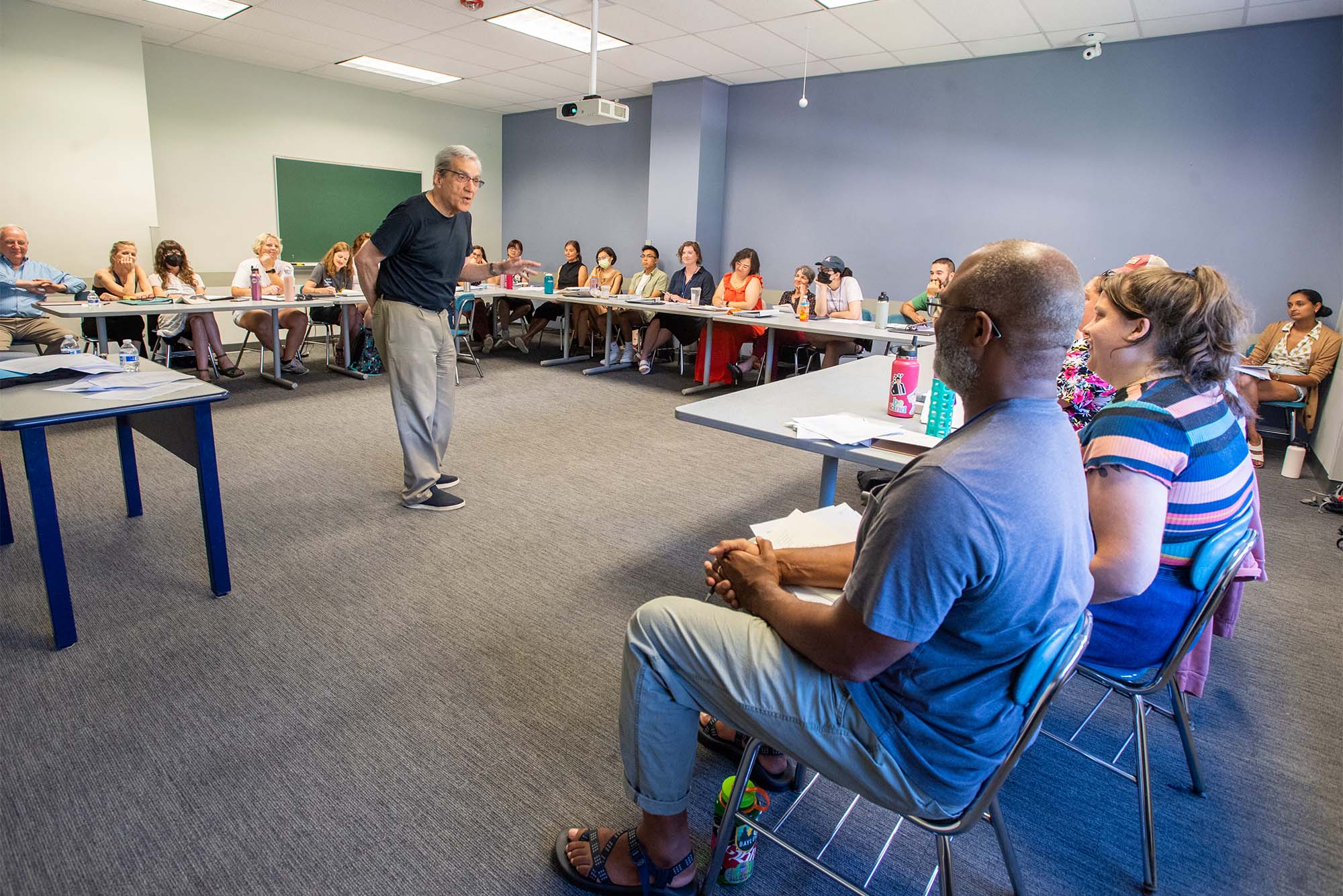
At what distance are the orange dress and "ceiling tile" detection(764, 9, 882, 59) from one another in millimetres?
1887

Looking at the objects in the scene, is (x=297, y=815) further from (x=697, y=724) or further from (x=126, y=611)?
(x=126, y=611)

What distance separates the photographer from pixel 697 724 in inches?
48.9

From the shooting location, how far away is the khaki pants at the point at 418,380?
3109 millimetres

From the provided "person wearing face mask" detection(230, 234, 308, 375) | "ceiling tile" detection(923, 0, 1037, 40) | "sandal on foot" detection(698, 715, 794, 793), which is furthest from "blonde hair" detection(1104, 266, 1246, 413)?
"person wearing face mask" detection(230, 234, 308, 375)

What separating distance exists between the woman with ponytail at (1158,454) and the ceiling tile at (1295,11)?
4596 millimetres

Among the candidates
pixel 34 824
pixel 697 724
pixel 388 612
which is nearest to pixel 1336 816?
pixel 697 724

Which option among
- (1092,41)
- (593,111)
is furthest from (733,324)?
(1092,41)

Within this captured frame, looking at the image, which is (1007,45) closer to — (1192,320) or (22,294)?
(1192,320)

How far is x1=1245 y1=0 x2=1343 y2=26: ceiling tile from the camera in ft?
14.8

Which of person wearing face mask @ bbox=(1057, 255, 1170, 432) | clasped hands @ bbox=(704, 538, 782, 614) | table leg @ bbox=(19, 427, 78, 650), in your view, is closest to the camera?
clasped hands @ bbox=(704, 538, 782, 614)

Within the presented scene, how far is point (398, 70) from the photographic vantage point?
7.39 m

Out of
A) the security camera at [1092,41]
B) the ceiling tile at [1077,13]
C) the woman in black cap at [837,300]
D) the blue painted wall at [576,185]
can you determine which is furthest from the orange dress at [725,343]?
the security camera at [1092,41]

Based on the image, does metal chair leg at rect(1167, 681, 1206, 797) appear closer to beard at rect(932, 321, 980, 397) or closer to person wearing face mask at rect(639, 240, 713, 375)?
beard at rect(932, 321, 980, 397)

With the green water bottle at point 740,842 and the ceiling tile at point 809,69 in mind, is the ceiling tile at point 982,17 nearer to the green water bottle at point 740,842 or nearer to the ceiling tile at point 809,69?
the ceiling tile at point 809,69
